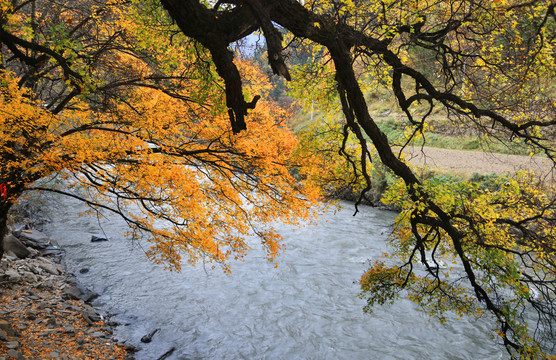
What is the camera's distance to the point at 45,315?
23.0ft

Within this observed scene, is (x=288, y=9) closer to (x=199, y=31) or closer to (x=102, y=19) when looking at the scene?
(x=199, y=31)

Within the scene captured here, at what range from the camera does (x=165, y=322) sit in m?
8.21

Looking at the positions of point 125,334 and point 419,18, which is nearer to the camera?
point 419,18

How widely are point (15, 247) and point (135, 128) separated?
17.3ft

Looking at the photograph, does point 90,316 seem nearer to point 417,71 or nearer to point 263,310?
point 263,310

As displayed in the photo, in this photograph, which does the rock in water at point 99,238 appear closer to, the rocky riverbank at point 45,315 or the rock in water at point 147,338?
the rocky riverbank at point 45,315

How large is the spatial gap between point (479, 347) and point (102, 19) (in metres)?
11.5

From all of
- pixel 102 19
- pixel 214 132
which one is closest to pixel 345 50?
pixel 214 132

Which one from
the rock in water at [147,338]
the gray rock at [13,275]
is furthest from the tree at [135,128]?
the gray rock at [13,275]

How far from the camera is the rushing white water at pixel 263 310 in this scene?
24.9ft

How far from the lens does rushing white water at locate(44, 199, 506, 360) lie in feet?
24.9

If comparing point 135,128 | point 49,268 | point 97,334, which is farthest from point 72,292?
point 135,128

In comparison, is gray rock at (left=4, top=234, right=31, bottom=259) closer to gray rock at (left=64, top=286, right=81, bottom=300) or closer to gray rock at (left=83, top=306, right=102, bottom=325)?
gray rock at (left=64, top=286, right=81, bottom=300)

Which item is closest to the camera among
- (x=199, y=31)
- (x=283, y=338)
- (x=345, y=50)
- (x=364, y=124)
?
(x=199, y=31)
